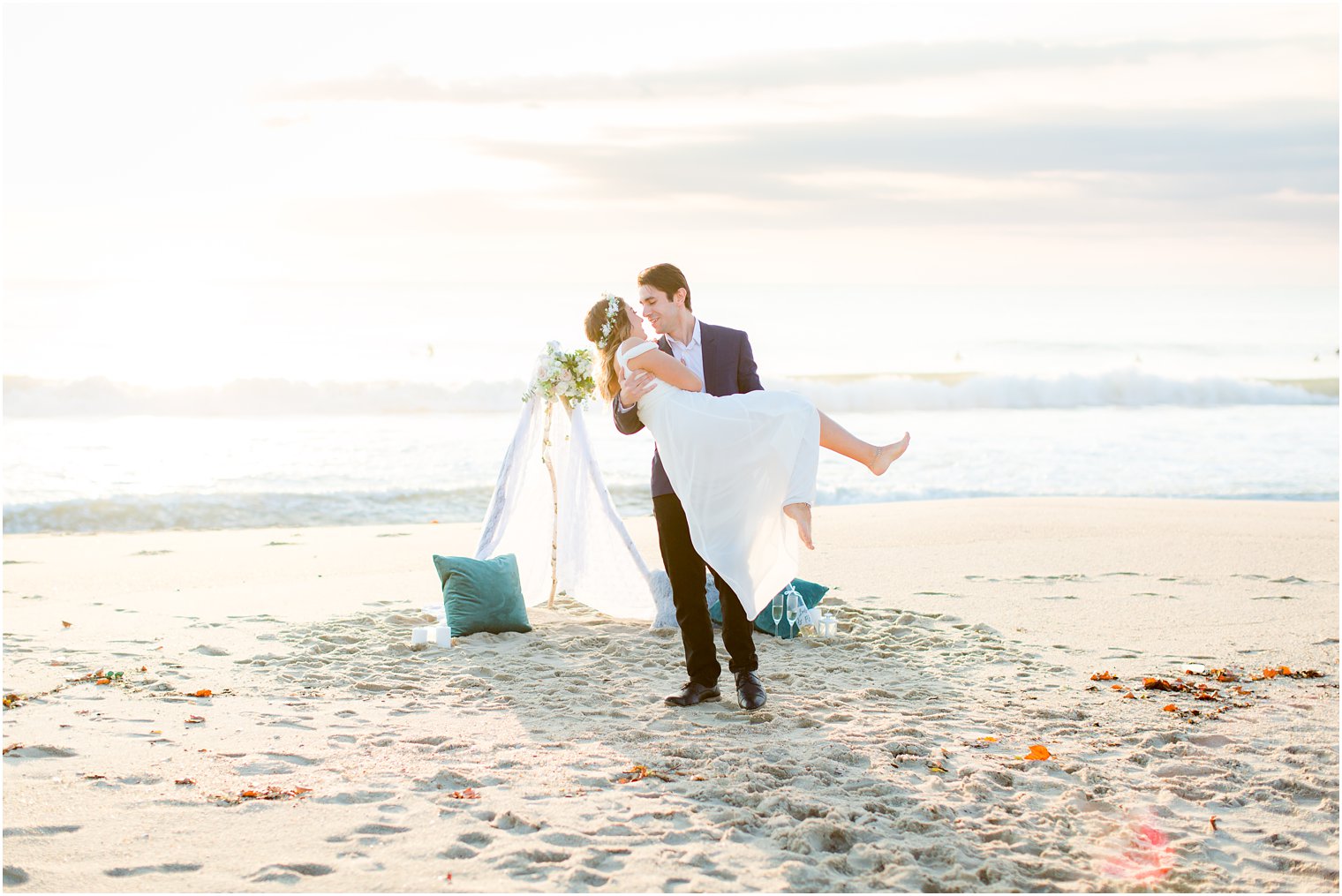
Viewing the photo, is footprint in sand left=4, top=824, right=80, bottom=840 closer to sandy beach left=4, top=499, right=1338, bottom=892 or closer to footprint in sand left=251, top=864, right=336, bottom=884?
sandy beach left=4, top=499, right=1338, bottom=892

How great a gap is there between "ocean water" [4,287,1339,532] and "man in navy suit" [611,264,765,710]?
1.61 feet

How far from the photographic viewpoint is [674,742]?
15.9 ft

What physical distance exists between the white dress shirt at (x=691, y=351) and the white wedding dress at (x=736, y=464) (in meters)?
0.16

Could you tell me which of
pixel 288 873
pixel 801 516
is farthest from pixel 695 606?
pixel 288 873

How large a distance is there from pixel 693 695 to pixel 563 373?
2.50 m

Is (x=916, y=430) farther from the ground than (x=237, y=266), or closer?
closer

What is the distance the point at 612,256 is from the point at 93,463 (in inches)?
1440

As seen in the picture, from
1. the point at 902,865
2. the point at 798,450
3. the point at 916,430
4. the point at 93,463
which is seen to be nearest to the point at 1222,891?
the point at 902,865

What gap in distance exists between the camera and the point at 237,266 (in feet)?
173

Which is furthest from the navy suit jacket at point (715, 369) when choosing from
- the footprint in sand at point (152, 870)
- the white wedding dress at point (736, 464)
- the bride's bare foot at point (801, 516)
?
the footprint in sand at point (152, 870)

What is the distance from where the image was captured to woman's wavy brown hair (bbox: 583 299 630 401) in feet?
17.0

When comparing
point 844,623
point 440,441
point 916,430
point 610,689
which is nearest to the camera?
point 610,689

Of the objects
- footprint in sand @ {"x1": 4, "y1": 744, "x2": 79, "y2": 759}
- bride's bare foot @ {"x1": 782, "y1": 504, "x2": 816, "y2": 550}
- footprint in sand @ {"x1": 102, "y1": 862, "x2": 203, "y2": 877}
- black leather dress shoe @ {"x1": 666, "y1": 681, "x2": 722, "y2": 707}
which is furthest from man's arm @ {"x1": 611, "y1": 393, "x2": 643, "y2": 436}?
footprint in sand @ {"x1": 4, "y1": 744, "x2": 79, "y2": 759}

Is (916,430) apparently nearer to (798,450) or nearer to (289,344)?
(798,450)
